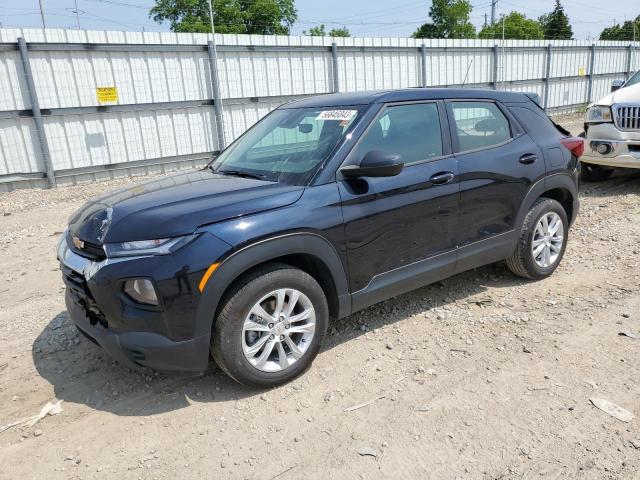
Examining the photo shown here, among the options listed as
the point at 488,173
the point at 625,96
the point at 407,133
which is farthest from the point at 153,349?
the point at 625,96

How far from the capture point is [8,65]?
29.0 ft

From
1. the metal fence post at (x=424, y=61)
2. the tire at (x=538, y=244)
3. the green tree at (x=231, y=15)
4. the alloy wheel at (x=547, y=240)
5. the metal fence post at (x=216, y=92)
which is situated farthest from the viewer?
the green tree at (x=231, y=15)

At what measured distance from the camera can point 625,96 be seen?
7.59 meters

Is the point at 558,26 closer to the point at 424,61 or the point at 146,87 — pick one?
the point at 424,61

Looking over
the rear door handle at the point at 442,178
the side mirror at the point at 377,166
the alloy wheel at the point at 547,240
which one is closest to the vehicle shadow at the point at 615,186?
the alloy wheel at the point at 547,240

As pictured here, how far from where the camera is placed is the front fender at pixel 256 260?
2.80 metres

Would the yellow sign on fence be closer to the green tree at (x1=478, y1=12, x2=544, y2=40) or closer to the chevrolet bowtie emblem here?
the chevrolet bowtie emblem

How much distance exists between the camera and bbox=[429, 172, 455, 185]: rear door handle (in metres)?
3.69

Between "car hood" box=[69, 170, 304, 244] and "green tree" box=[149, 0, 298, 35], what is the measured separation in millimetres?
53126

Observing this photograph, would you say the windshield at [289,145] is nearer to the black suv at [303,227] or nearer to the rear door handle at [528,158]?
the black suv at [303,227]

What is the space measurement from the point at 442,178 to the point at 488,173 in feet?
1.74

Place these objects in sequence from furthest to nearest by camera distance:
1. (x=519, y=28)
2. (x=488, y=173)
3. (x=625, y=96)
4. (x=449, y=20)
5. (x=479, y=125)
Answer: (x=519, y=28) < (x=449, y=20) < (x=625, y=96) < (x=479, y=125) < (x=488, y=173)

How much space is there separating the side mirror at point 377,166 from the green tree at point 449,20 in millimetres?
68557

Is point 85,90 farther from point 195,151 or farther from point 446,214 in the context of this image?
point 446,214
